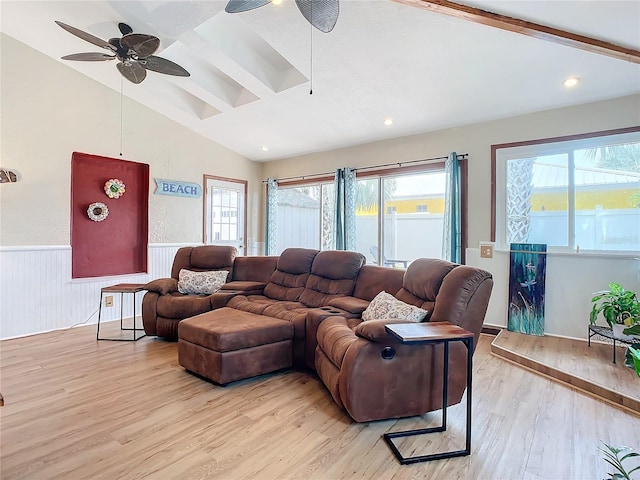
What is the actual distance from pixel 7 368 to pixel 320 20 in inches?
153

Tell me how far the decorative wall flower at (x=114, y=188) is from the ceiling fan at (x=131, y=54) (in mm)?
1844

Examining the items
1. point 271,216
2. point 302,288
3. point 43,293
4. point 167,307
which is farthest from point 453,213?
point 43,293

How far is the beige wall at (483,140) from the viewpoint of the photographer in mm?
3648

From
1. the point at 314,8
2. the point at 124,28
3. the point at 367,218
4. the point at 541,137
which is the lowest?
the point at 367,218

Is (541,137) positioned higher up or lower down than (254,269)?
higher up

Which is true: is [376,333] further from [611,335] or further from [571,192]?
[571,192]

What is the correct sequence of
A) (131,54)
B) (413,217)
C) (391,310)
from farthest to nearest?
(413,217), (131,54), (391,310)

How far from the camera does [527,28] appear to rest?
102 inches

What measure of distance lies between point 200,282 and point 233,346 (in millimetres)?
1652

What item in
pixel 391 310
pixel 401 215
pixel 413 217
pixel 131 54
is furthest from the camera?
pixel 401 215

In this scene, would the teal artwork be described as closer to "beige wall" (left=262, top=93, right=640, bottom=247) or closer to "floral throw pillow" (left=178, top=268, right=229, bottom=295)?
"beige wall" (left=262, top=93, right=640, bottom=247)

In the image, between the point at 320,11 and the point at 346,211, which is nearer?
the point at 320,11

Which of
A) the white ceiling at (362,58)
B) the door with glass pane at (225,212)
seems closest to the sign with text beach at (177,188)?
the door with glass pane at (225,212)

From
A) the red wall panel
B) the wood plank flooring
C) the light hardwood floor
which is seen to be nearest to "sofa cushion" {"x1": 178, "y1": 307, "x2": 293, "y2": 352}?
the light hardwood floor
